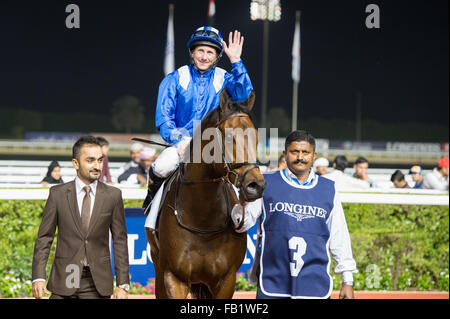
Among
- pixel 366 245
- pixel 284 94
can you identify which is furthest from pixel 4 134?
pixel 366 245

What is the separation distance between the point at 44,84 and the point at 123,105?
18.5ft

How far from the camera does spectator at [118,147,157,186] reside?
718 centimetres

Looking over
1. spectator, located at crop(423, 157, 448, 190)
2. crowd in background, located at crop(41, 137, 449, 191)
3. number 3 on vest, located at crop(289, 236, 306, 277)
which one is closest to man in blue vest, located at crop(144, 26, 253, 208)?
number 3 on vest, located at crop(289, 236, 306, 277)

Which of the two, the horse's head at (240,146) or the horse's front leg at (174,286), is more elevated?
the horse's head at (240,146)

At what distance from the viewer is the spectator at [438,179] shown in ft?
27.9

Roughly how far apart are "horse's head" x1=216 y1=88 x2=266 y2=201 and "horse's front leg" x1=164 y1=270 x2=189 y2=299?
2.38 ft

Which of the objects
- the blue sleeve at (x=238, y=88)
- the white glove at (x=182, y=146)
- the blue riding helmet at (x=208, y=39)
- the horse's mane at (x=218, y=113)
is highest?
the blue riding helmet at (x=208, y=39)

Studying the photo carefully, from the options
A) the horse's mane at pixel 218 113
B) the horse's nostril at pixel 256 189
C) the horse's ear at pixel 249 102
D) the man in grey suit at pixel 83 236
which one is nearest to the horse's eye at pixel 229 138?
the horse's mane at pixel 218 113

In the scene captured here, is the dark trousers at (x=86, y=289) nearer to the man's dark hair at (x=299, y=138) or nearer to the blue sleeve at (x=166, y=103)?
the blue sleeve at (x=166, y=103)

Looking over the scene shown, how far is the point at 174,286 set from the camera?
317 centimetres

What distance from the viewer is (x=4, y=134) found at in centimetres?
3198

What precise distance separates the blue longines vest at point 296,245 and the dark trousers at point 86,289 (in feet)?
2.91

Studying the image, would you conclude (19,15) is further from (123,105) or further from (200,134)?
(200,134)
